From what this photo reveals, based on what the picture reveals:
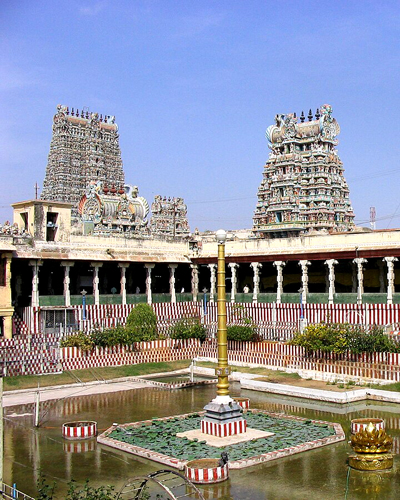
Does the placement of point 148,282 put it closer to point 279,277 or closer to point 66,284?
point 66,284

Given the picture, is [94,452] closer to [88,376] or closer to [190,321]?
[88,376]

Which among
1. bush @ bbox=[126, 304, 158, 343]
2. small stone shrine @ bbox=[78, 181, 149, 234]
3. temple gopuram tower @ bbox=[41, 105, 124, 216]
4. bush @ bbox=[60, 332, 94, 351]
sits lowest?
bush @ bbox=[60, 332, 94, 351]

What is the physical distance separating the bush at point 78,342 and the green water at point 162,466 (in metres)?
6.26

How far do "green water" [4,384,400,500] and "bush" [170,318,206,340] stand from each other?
10.8 metres

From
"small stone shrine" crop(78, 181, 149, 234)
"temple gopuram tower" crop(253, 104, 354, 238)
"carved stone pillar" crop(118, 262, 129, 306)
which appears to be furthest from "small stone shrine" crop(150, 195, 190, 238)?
"carved stone pillar" crop(118, 262, 129, 306)

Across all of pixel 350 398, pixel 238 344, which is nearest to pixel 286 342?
pixel 238 344

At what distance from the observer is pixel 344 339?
32.2m

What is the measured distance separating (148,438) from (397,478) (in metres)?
7.74

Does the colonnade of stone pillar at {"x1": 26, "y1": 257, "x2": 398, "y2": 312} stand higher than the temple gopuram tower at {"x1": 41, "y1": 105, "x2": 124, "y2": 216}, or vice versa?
the temple gopuram tower at {"x1": 41, "y1": 105, "x2": 124, "y2": 216}

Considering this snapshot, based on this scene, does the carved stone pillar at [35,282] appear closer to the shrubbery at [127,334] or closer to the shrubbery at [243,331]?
the shrubbery at [127,334]

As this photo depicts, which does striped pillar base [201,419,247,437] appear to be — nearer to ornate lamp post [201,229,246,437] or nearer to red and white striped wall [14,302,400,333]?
ornate lamp post [201,229,246,437]

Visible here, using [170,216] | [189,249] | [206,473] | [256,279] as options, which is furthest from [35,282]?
[170,216]

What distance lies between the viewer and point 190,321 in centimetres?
4059

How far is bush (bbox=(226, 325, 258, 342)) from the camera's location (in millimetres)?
37472
